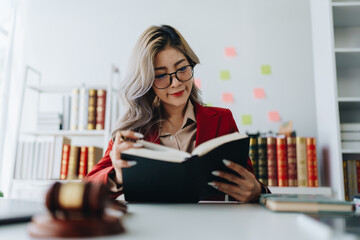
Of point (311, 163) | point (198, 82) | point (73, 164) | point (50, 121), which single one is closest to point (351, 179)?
point (311, 163)

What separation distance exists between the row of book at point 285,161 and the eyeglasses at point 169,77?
34.9 inches

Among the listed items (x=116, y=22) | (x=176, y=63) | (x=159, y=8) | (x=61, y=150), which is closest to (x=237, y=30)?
(x=159, y=8)

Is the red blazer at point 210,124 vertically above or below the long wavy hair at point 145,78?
below

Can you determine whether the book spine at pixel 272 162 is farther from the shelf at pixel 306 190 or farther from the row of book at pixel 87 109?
the row of book at pixel 87 109

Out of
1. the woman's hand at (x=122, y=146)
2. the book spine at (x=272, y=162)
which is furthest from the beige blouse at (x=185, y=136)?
the book spine at (x=272, y=162)

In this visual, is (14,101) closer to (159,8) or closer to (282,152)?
(159,8)

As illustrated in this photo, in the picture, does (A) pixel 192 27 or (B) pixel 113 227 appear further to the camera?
(A) pixel 192 27

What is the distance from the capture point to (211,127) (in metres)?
1.36

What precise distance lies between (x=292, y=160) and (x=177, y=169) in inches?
55.1

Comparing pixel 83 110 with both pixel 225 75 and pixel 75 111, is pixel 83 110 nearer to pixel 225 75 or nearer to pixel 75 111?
pixel 75 111

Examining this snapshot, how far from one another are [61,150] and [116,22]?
1.20 m

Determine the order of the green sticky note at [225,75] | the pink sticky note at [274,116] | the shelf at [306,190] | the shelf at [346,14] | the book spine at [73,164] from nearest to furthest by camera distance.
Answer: the shelf at [306,190]
the shelf at [346,14]
the book spine at [73,164]
the pink sticky note at [274,116]
the green sticky note at [225,75]

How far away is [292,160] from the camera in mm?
1980

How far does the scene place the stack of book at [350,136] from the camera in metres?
1.96
